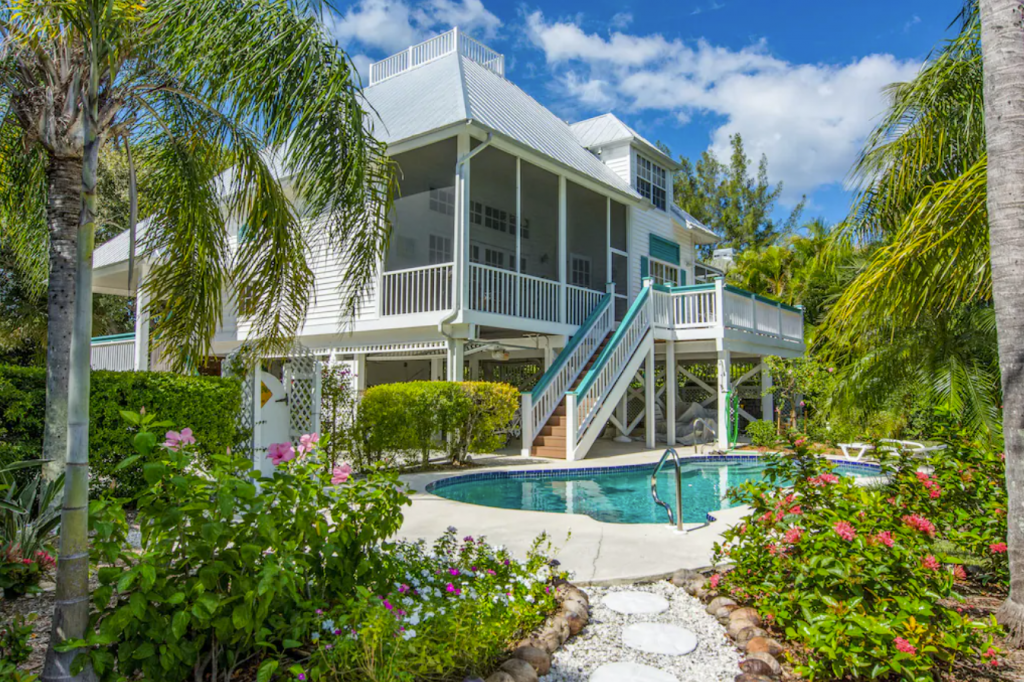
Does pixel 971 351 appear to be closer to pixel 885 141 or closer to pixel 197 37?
pixel 885 141

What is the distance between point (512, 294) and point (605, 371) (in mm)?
2412

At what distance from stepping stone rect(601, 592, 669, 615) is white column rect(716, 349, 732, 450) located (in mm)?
10447

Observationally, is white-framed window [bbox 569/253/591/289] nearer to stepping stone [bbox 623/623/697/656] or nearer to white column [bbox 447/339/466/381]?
white column [bbox 447/339/466/381]

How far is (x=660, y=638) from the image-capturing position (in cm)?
377

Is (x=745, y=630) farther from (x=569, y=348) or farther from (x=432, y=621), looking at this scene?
(x=569, y=348)

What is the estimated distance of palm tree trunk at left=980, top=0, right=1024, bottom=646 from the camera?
3.73 metres

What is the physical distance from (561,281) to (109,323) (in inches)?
698

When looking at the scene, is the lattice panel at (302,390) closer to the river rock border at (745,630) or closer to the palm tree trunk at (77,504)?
the river rock border at (745,630)

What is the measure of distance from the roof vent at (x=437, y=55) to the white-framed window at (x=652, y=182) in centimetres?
477

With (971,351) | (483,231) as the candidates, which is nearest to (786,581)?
(971,351)

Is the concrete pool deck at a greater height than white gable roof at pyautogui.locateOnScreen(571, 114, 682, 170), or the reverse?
white gable roof at pyautogui.locateOnScreen(571, 114, 682, 170)

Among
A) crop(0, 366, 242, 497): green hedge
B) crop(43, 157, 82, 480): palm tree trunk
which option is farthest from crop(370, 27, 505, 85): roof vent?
crop(43, 157, 82, 480): palm tree trunk

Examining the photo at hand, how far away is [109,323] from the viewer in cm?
2412

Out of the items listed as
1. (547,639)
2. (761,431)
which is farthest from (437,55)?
(547,639)
